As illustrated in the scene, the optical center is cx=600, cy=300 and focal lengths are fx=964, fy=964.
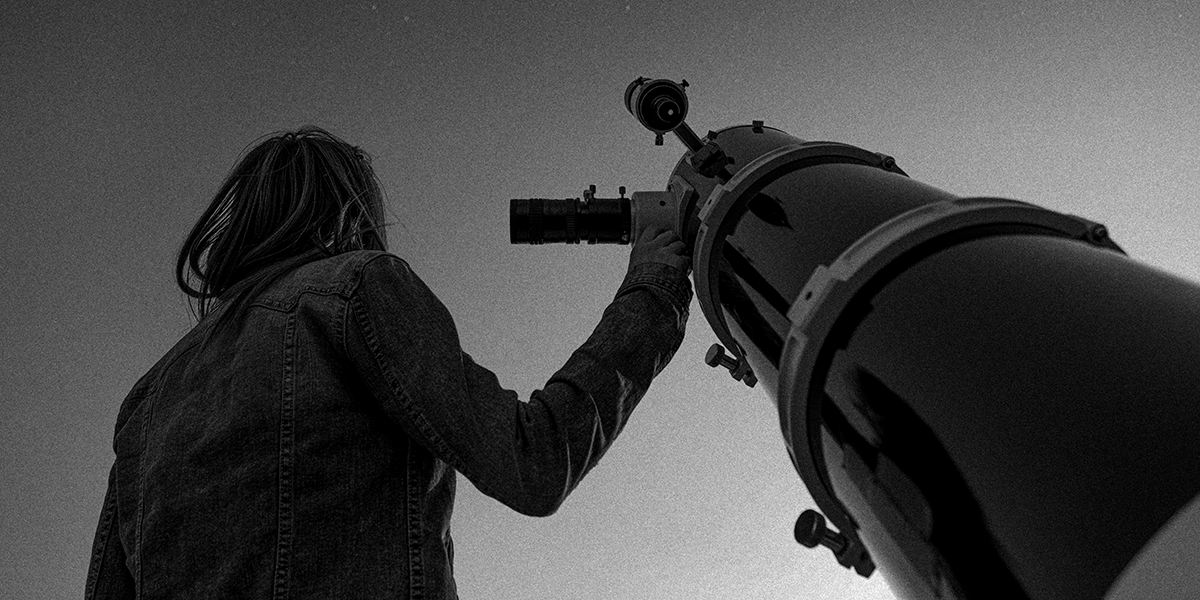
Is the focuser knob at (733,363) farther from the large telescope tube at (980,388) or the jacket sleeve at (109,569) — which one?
the jacket sleeve at (109,569)

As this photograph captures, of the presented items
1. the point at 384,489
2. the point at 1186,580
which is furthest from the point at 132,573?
the point at 1186,580

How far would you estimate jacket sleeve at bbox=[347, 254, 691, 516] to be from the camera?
947 mm

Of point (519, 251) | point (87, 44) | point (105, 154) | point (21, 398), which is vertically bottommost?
point (21, 398)

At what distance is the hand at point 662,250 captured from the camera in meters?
1.20

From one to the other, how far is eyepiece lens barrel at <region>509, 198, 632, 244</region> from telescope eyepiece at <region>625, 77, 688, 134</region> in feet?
0.41

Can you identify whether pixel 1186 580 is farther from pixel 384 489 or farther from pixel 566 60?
pixel 566 60

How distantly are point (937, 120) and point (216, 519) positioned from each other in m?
2.29

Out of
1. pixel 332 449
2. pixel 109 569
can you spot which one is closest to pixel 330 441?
pixel 332 449

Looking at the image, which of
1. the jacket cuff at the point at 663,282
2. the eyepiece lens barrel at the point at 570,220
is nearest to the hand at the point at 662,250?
the jacket cuff at the point at 663,282

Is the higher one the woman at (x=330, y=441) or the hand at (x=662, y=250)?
the hand at (x=662, y=250)

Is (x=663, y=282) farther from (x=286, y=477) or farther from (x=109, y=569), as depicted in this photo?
(x=109, y=569)

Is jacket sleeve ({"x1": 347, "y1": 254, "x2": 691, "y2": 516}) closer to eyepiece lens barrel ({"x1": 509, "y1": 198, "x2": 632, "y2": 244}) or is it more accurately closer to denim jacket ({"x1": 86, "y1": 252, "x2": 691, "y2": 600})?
denim jacket ({"x1": 86, "y1": 252, "x2": 691, "y2": 600})

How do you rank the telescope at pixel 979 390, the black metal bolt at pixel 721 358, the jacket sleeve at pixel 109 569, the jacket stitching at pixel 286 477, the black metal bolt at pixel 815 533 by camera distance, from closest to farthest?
1. the telescope at pixel 979 390
2. the black metal bolt at pixel 815 533
3. the jacket stitching at pixel 286 477
4. the jacket sleeve at pixel 109 569
5. the black metal bolt at pixel 721 358

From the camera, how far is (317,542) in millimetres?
911
